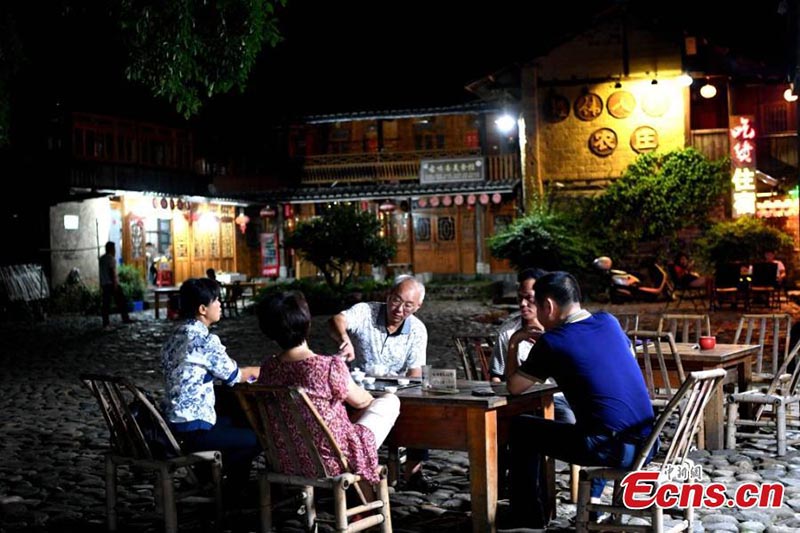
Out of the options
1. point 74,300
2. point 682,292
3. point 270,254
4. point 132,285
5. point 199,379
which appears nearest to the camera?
point 199,379

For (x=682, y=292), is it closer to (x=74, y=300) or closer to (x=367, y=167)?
(x=367, y=167)

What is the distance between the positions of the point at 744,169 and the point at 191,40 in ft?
55.2

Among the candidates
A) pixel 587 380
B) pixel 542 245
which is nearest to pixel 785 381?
pixel 587 380

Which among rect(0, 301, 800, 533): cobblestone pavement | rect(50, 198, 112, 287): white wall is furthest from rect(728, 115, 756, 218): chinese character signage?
rect(50, 198, 112, 287): white wall

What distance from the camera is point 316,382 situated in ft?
15.4

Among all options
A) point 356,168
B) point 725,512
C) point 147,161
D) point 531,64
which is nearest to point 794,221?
point 531,64

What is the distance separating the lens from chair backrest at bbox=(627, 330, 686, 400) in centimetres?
653

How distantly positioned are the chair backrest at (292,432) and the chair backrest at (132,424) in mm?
691

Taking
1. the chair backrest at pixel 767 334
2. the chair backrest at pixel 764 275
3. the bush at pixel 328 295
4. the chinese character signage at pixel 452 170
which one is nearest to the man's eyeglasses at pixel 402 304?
the chair backrest at pixel 767 334

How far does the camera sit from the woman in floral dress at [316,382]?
4672 millimetres

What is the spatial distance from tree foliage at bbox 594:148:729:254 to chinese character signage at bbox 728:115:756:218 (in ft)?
1.55

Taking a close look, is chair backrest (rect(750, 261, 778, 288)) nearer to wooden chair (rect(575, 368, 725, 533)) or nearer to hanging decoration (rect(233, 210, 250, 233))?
wooden chair (rect(575, 368, 725, 533))

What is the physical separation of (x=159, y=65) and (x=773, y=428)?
7130mm

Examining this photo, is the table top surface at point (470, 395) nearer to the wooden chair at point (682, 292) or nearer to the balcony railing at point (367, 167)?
the wooden chair at point (682, 292)
